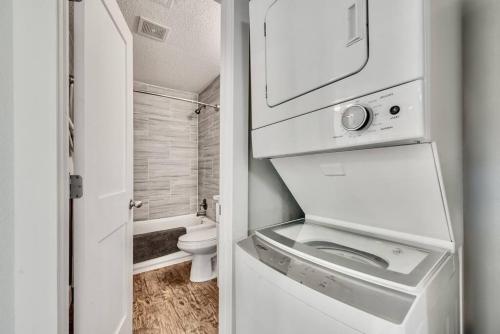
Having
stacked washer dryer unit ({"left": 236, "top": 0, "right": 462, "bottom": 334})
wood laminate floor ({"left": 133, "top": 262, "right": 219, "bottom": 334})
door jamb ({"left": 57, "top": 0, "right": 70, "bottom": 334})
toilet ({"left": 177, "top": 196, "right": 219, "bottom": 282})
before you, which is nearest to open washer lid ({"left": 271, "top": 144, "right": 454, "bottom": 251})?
stacked washer dryer unit ({"left": 236, "top": 0, "right": 462, "bottom": 334})

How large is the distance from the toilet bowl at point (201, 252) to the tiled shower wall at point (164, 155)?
990mm

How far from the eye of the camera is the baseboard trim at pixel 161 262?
2584 mm

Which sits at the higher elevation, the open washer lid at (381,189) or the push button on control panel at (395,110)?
the push button on control panel at (395,110)

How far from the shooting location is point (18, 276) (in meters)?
0.69

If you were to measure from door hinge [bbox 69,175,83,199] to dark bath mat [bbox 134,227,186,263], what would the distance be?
2007 millimetres

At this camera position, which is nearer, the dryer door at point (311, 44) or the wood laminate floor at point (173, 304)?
the dryer door at point (311, 44)

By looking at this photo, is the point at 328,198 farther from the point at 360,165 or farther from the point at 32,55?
the point at 32,55

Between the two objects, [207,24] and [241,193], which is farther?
[207,24]

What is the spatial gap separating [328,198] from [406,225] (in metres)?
0.33

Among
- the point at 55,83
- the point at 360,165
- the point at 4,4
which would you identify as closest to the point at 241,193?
the point at 360,165

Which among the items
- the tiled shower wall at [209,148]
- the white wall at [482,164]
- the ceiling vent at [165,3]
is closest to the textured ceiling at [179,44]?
the ceiling vent at [165,3]

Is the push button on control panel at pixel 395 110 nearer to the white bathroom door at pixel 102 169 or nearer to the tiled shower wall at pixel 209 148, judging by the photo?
the white bathroom door at pixel 102 169

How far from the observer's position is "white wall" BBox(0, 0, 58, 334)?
0.67m

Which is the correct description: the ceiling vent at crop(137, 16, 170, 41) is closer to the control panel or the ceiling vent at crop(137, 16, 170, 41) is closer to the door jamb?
the door jamb
